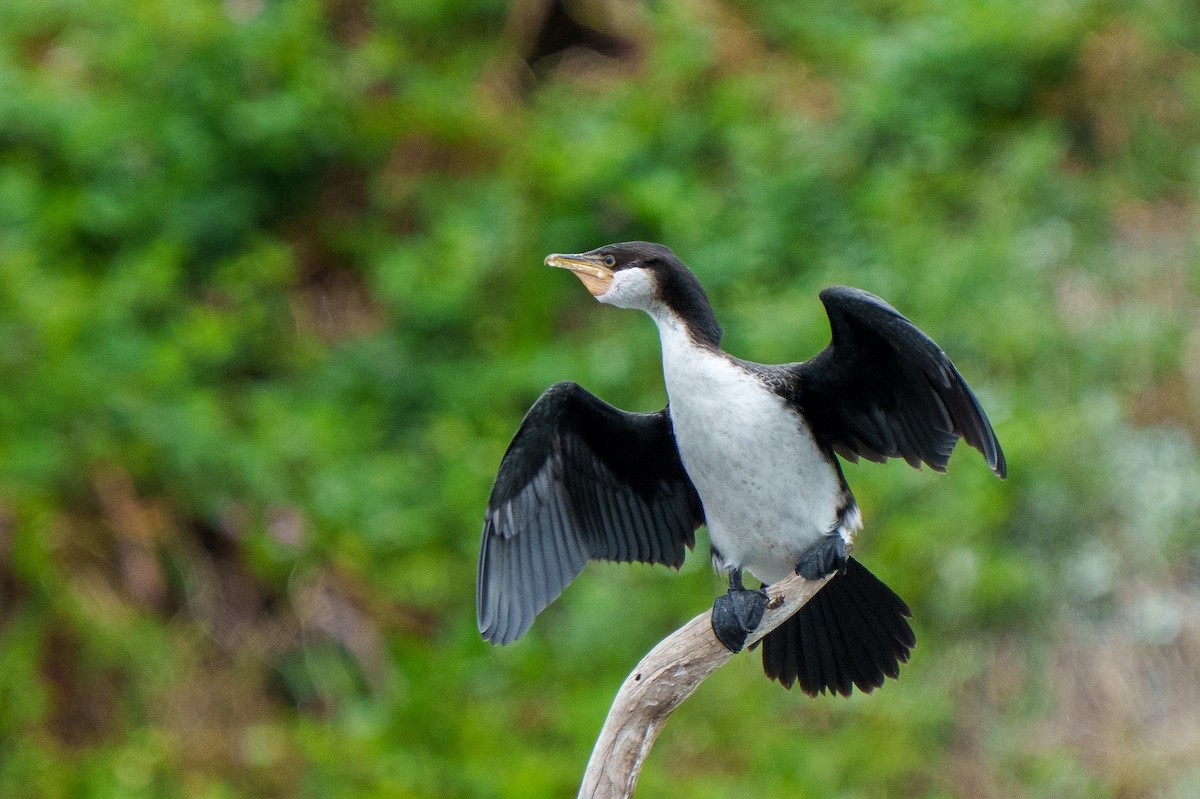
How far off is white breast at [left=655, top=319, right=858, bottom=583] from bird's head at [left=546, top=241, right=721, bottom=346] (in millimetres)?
37

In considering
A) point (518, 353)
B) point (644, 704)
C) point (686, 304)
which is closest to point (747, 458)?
point (686, 304)

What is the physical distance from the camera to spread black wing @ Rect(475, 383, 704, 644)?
10.8ft

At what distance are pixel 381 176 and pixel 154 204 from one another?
108cm

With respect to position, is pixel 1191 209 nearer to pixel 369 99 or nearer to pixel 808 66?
pixel 808 66

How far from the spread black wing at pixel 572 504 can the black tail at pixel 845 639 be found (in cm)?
34

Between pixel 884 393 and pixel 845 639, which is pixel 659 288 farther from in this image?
pixel 845 639

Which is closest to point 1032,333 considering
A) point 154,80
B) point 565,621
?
point 565,621

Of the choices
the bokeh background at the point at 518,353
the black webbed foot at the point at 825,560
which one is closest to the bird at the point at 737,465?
the black webbed foot at the point at 825,560

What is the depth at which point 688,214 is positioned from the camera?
20.9ft

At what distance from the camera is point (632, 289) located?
3.13 m

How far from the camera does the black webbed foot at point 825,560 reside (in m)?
3.02

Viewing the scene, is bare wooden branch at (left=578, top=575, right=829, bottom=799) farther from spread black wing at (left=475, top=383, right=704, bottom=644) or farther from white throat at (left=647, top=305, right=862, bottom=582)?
spread black wing at (left=475, top=383, right=704, bottom=644)

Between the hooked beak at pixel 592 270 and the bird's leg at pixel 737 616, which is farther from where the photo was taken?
the hooked beak at pixel 592 270

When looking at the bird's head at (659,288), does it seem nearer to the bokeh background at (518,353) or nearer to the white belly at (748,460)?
the white belly at (748,460)
